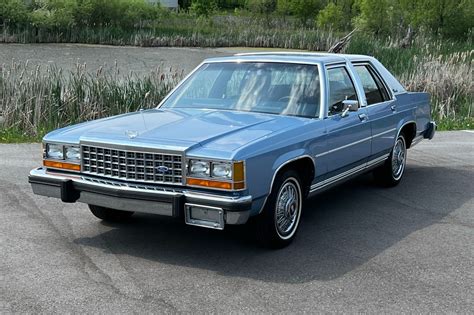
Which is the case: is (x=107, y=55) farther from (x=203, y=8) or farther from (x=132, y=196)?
(x=132, y=196)

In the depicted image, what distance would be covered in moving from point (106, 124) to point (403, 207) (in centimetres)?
328

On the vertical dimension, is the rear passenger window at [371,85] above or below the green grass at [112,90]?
above

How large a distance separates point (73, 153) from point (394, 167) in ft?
13.3

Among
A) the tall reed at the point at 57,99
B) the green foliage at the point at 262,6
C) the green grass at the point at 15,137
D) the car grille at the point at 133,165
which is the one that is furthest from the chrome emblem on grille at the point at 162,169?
the green foliage at the point at 262,6

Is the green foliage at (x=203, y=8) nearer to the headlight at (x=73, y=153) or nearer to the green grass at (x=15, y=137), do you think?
the green grass at (x=15, y=137)

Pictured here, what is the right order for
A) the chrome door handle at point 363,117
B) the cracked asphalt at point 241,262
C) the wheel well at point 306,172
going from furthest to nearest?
the chrome door handle at point 363,117
the wheel well at point 306,172
the cracked asphalt at point 241,262

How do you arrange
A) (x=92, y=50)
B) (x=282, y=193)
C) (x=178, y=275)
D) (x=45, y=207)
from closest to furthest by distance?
(x=178, y=275) → (x=282, y=193) → (x=45, y=207) → (x=92, y=50)

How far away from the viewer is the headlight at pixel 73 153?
18.7 feet

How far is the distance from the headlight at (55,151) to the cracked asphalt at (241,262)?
2.40ft

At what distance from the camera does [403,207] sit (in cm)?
743

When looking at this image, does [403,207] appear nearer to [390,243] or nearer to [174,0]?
[390,243]

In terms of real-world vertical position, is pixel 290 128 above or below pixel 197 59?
above

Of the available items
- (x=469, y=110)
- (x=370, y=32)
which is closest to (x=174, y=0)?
(x=370, y=32)

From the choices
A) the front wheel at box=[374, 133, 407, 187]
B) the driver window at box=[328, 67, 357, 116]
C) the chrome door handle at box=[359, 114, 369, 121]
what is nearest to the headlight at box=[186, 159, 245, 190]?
the driver window at box=[328, 67, 357, 116]
